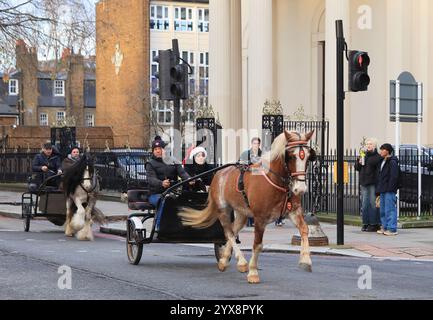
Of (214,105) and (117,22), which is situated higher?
(117,22)

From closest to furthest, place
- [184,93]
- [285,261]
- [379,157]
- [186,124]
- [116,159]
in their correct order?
[285,261], [184,93], [379,157], [116,159], [186,124]

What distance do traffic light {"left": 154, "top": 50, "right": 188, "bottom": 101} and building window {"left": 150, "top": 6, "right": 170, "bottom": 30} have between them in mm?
62236

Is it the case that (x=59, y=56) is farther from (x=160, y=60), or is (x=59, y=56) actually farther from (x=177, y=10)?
(x=177, y=10)

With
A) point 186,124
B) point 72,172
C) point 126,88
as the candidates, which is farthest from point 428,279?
point 126,88

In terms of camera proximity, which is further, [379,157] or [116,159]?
[116,159]

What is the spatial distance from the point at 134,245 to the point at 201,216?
1324mm

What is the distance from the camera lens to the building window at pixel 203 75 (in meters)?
71.4

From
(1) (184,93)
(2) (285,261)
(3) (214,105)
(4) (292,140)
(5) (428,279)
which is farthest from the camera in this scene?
(3) (214,105)

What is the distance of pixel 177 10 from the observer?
260ft

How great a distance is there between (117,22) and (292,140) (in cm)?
7221

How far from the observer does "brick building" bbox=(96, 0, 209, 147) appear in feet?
251

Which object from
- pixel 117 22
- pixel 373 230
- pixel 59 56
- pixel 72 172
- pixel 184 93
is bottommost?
pixel 373 230

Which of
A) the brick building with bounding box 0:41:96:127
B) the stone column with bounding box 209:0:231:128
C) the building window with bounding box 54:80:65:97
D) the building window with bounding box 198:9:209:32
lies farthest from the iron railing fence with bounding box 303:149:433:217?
the building window with bounding box 54:80:65:97

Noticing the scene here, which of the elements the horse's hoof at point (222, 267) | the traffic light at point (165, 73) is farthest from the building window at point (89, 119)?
the horse's hoof at point (222, 267)
